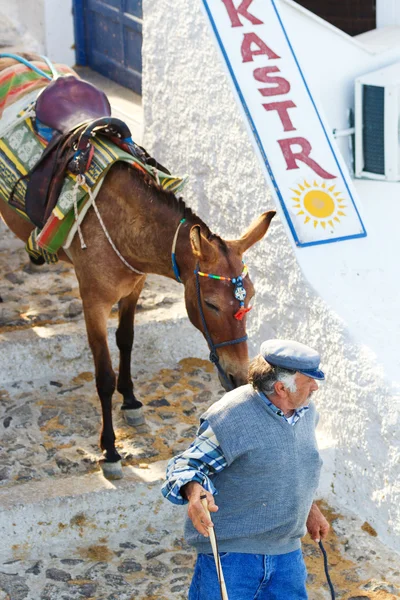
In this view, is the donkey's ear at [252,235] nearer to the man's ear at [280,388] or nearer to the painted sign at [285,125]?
the painted sign at [285,125]

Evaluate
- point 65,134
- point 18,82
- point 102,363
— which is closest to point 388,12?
point 18,82

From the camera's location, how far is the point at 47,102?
5969mm

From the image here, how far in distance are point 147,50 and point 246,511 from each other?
4.60 m

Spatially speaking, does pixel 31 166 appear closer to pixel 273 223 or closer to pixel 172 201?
pixel 172 201

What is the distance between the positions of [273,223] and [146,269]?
3.23 ft

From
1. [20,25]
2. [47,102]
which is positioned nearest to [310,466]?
[47,102]

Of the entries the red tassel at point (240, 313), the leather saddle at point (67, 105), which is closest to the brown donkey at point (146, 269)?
the red tassel at point (240, 313)

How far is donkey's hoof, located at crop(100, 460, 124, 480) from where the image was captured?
221 inches

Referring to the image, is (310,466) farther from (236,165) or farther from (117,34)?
(117,34)

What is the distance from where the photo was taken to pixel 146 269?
555 cm

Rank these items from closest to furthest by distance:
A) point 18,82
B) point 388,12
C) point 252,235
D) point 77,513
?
point 252,235, point 77,513, point 18,82, point 388,12

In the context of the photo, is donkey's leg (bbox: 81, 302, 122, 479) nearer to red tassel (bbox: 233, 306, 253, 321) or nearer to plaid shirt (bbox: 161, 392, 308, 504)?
red tassel (bbox: 233, 306, 253, 321)

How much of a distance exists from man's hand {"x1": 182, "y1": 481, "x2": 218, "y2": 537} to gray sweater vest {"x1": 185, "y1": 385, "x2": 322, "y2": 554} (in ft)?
0.63

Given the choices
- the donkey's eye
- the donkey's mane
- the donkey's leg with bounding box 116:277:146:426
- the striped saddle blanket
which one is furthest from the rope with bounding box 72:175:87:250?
the donkey's eye
